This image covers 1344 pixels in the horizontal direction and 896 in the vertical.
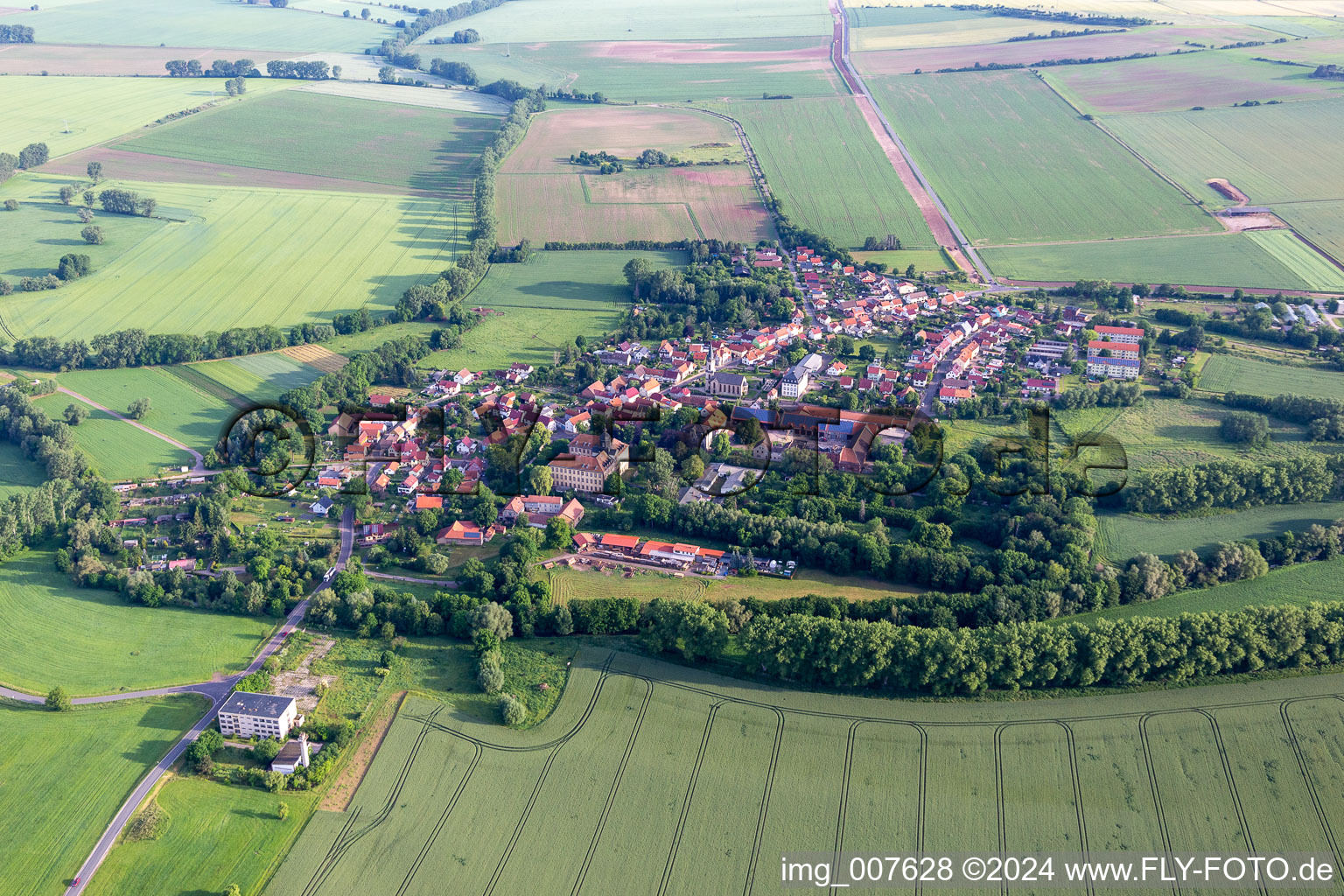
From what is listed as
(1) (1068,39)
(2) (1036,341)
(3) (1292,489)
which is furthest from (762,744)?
(1) (1068,39)

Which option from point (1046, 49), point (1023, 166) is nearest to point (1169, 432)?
point (1023, 166)

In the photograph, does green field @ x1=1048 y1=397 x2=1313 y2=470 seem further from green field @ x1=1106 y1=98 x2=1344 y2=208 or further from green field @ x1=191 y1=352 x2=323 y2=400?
green field @ x1=191 y1=352 x2=323 y2=400

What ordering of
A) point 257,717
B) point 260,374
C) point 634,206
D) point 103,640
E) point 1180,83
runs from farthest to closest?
point 1180,83, point 634,206, point 260,374, point 103,640, point 257,717

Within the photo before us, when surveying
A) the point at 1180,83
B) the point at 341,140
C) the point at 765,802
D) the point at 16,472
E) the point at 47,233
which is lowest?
the point at 765,802

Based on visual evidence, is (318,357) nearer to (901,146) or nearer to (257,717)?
(257,717)

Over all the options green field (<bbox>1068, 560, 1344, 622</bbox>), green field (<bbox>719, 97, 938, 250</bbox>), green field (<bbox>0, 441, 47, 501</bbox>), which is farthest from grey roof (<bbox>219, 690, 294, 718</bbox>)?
green field (<bbox>719, 97, 938, 250</bbox>)

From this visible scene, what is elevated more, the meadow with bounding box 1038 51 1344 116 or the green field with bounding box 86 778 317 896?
the meadow with bounding box 1038 51 1344 116

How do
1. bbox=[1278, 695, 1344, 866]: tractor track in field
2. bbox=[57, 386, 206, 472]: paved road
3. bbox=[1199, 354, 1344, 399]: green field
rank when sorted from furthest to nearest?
bbox=[1199, 354, 1344, 399]: green field → bbox=[57, 386, 206, 472]: paved road → bbox=[1278, 695, 1344, 866]: tractor track in field
